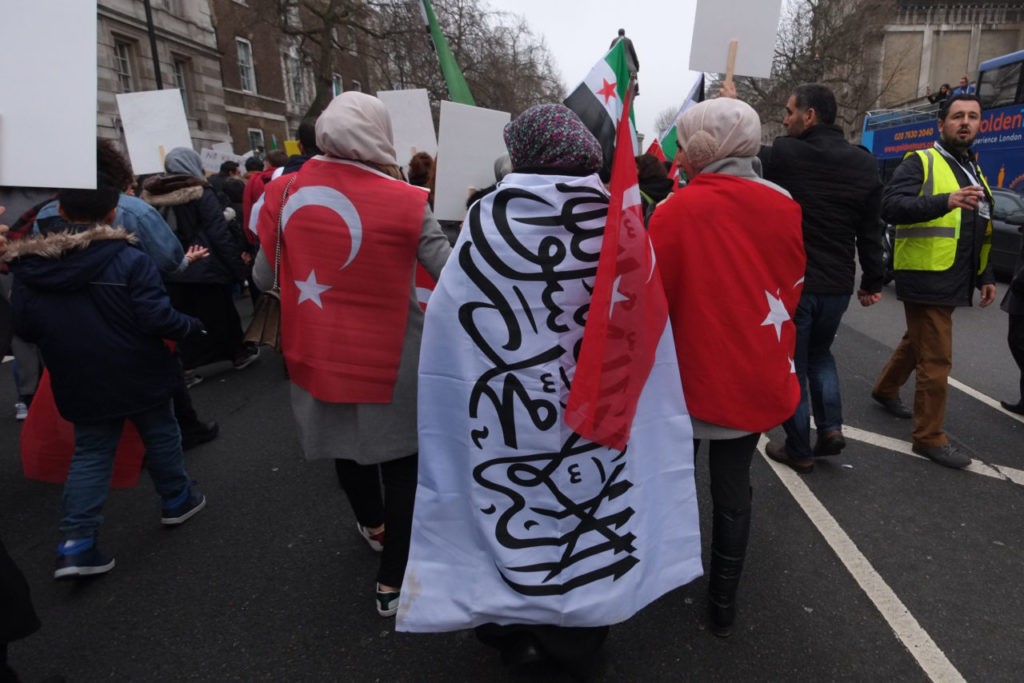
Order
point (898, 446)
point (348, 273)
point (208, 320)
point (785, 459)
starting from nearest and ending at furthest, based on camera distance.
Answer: point (348, 273)
point (785, 459)
point (898, 446)
point (208, 320)

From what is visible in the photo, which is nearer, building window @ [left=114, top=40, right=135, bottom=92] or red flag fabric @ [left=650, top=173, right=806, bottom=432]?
red flag fabric @ [left=650, top=173, right=806, bottom=432]

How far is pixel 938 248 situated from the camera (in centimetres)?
354

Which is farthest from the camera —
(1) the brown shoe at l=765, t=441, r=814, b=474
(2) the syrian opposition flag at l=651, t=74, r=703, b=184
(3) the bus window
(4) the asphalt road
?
Answer: (3) the bus window

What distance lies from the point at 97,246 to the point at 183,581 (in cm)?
148

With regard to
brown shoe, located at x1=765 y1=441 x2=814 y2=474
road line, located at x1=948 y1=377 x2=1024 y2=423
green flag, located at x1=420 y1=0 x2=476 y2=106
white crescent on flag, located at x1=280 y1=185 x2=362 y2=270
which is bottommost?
road line, located at x1=948 y1=377 x2=1024 y2=423

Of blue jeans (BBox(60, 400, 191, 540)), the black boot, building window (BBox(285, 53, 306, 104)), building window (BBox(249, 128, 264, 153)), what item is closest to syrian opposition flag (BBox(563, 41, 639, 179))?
the black boot

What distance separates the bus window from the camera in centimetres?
1324

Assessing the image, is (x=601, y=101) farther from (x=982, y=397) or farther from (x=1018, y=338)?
(x=982, y=397)

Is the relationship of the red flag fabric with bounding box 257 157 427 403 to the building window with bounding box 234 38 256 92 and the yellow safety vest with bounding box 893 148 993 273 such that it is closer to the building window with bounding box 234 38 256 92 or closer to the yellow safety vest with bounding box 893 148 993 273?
the yellow safety vest with bounding box 893 148 993 273

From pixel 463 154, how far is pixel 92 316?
2.58 metres

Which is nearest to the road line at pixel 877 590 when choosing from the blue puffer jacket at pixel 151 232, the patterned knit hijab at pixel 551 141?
the patterned knit hijab at pixel 551 141

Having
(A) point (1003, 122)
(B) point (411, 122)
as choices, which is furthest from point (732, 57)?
(A) point (1003, 122)

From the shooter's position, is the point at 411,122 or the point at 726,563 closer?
the point at 726,563

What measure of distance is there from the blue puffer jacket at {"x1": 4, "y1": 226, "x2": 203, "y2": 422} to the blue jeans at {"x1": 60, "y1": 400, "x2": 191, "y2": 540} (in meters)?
0.11
